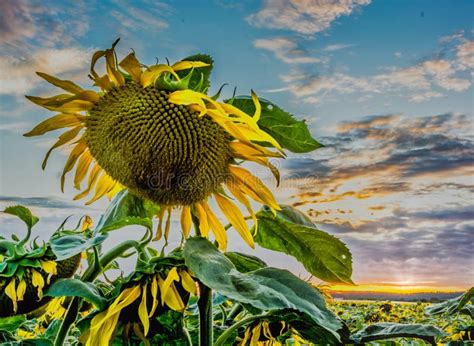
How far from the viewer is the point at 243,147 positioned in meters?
0.83

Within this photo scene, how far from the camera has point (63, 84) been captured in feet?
2.69

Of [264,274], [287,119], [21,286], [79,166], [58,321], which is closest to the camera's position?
[264,274]

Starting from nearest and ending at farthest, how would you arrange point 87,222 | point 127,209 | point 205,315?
point 205,315, point 127,209, point 87,222

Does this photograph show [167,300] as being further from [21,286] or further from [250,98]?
[21,286]

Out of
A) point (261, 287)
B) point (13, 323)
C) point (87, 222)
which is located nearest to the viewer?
point (261, 287)

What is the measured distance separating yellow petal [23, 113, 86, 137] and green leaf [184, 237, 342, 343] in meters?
0.32

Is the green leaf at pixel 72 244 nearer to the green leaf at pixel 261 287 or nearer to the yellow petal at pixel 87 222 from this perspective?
the green leaf at pixel 261 287

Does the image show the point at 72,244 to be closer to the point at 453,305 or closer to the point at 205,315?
the point at 205,315

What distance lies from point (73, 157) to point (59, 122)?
0.07m

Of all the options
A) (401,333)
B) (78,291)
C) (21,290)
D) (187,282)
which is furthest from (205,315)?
(21,290)

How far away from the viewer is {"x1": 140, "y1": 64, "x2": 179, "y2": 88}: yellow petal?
2.52 ft

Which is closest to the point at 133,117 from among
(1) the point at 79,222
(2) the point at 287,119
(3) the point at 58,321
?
(2) the point at 287,119

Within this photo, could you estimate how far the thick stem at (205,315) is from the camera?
733 mm

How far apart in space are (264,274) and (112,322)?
0.28 metres
